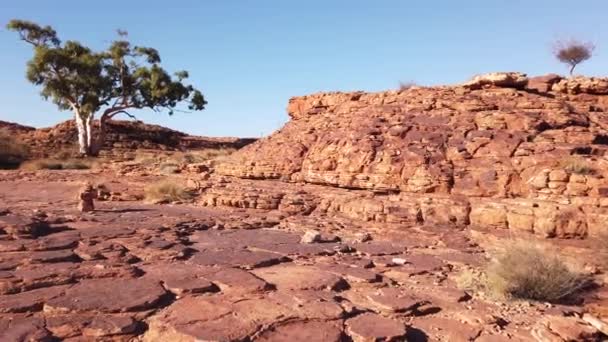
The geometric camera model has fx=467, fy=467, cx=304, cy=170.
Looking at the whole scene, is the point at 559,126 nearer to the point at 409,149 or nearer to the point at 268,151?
the point at 409,149

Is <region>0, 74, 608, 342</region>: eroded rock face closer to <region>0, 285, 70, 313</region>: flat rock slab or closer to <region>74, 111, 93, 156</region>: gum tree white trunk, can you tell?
<region>0, 285, 70, 313</region>: flat rock slab

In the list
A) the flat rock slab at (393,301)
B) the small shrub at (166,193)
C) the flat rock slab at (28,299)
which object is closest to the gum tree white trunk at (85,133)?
the small shrub at (166,193)

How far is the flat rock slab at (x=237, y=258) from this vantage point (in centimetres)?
547

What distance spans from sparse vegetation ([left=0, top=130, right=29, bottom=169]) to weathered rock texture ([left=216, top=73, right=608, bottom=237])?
485 inches

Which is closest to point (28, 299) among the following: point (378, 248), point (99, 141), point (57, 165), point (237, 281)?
point (237, 281)

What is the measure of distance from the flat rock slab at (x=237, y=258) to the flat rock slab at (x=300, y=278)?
0.68 ft

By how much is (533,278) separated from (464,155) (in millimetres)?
5166

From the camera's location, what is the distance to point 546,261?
195 inches

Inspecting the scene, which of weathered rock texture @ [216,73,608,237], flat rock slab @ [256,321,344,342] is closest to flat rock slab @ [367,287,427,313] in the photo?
flat rock slab @ [256,321,344,342]

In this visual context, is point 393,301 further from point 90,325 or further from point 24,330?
point 24,330

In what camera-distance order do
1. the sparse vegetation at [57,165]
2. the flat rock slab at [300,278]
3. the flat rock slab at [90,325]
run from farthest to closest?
the sparse vegetation at [57,165]
the flat rock slab at [300,278]
the flat rock slab at [90,325]

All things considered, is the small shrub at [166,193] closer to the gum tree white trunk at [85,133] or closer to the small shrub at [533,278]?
the small shrub at [533,278]

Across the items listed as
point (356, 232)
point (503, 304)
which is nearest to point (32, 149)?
point (356, 232)

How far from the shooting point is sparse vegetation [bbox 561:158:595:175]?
7.96 metres
